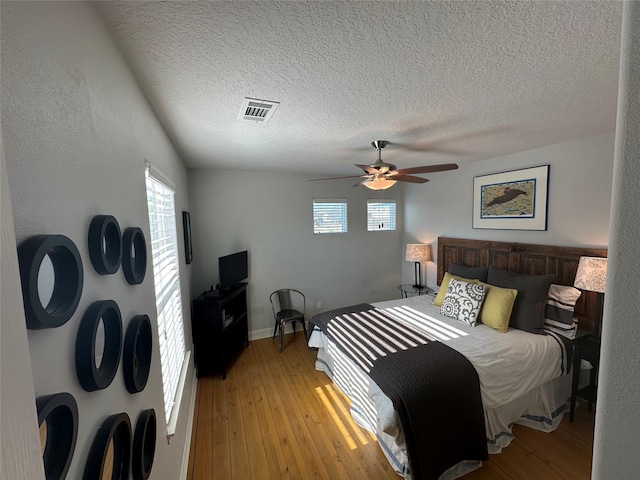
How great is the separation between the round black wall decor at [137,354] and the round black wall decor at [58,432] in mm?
379

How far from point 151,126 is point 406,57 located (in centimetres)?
146

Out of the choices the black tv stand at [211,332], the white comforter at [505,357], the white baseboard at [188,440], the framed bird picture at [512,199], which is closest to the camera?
the white baseboard at [188,440]

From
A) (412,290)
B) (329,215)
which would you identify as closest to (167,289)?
(329,215)

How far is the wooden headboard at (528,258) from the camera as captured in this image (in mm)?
2409

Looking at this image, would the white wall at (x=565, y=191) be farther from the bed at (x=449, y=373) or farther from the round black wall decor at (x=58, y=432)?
the round black wall decor at (x=58, y=432)

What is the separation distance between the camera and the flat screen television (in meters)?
3.13

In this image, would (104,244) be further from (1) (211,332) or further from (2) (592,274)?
(2) (592,274)

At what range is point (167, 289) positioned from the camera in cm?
180

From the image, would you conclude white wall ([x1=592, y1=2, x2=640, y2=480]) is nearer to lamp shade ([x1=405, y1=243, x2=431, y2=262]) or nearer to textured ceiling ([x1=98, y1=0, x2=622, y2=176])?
textured ceiling ([x1=98, y1=0, x2=622, y2=176])

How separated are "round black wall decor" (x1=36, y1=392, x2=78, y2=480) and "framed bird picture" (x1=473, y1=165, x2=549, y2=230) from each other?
3.57 meters

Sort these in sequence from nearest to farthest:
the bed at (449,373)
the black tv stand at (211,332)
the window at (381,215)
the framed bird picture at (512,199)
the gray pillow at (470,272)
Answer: the bed at (449,373)
the framed bird picture at (512,199)
the black tv stand at (211,332)
the gray pillow at (470,272)
the window at (381,215)

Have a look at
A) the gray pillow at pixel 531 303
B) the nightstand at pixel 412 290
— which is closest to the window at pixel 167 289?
the gray pillow at pixel 531 303

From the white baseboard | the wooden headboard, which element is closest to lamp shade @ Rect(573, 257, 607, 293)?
the wooden headboard

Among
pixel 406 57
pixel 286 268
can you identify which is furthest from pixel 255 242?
pixel 406 57
